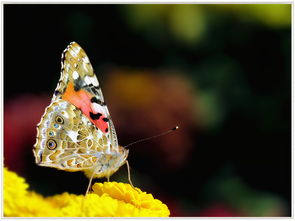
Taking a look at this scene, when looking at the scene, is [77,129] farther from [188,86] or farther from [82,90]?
[188,86]

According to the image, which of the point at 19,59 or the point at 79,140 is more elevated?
the point at 19,59

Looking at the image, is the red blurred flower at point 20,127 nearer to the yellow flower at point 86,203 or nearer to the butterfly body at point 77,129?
the butterfly body at point 77,129

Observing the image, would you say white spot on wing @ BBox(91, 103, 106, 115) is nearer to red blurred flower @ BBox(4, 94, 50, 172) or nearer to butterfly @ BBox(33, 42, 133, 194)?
butterfly @ BBox(33, 42, 133, 194)

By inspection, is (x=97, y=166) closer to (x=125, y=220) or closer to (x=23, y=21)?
(x=125, y=220)

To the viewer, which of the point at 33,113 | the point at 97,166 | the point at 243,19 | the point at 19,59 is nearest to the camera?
the point at 97,166

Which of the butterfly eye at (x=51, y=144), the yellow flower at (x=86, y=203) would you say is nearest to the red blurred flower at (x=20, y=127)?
the butterfly eye at (x=51, y=144)

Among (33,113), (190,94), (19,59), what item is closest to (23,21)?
(19,59)
